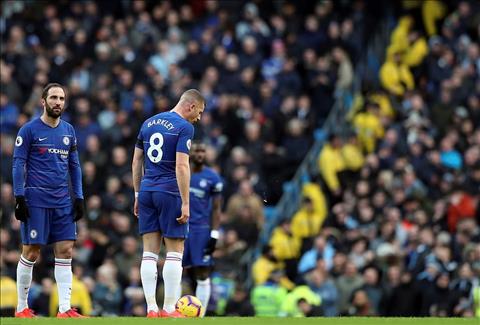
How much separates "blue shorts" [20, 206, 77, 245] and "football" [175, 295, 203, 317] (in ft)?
4.85

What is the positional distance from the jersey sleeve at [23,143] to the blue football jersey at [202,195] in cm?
368

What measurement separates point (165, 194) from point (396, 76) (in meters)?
14.2

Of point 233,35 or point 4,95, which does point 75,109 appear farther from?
point 233,35

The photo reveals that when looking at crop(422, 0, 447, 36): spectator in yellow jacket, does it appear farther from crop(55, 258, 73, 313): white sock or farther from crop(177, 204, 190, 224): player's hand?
crop(55, 258, 73, 313): white sock

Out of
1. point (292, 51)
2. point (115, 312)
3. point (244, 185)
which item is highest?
point (292, 51)

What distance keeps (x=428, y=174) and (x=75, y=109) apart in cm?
644

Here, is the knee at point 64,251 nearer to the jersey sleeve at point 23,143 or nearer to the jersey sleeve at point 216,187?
the jersey sleeve at point 23,143

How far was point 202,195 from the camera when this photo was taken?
20719mm

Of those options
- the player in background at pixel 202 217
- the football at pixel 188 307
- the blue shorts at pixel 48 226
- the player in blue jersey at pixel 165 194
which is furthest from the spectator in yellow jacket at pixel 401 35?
the blue shorts at pixel 48 226

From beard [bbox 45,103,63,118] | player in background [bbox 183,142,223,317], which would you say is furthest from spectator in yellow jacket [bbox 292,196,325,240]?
beard [bbox 45,103,63,118]

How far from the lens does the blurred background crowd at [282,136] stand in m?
24.7

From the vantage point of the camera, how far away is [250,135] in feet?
92.9

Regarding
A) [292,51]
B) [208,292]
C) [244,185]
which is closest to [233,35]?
[292,51]

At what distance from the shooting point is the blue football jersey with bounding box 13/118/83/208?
1742 cm
